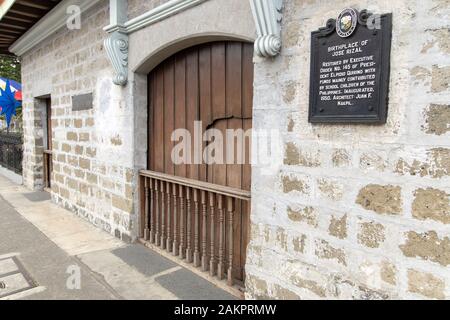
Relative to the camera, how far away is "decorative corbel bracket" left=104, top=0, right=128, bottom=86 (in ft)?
11.6

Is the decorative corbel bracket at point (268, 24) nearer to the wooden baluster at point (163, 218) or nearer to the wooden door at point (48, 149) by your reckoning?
the wooden baluster at point (163, 218)

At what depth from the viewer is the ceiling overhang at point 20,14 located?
4.50 meters

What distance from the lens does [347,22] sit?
1.75 metres

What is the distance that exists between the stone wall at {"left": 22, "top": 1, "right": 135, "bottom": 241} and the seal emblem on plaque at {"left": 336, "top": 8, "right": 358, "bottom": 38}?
2.43m

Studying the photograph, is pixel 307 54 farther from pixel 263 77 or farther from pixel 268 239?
pixel 268 239

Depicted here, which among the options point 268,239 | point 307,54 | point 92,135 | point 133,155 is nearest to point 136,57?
point 133,155

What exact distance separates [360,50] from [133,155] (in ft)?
8.55

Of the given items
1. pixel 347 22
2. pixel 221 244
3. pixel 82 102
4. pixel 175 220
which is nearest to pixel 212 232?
pixel 221 244

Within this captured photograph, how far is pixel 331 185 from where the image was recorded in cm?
188

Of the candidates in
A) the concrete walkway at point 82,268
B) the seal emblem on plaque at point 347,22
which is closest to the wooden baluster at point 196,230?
the concrete walkway at point 82,268

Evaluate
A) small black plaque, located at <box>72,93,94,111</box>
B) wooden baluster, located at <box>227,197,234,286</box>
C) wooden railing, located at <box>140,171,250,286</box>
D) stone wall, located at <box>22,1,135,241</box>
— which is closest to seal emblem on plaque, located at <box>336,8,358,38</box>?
wooden railing, located at <box>140,171,250,286</box>

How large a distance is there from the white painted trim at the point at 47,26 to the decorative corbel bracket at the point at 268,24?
2835 mm

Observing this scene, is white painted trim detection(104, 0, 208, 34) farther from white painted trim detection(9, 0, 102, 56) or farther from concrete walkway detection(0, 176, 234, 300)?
concrete walkway detection(0, 176, 234, 300)

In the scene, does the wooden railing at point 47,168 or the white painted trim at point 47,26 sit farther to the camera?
the wooden railing at point 47,168
